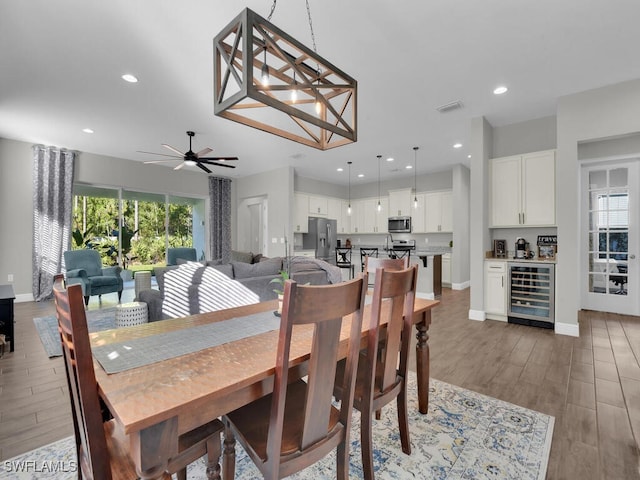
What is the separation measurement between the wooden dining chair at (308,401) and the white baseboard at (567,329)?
12.0 feet

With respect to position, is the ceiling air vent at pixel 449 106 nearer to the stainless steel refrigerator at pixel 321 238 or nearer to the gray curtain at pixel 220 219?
the stainless steel refrigerator at pixel 321 238

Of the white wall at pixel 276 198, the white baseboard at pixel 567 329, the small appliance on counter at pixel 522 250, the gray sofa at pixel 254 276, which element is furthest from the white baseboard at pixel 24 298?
the white baseboard at pixel 567 329

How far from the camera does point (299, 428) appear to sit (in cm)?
117

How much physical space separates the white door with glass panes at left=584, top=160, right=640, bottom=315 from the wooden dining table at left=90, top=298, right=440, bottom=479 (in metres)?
5.05

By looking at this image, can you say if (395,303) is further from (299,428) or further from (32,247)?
(32,247)

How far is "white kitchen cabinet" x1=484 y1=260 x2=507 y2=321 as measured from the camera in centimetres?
413

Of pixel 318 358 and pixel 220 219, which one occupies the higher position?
pixel 220 219

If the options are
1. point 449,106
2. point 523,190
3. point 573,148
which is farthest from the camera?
point 523,190

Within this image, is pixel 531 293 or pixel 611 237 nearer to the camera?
pixel 531 293

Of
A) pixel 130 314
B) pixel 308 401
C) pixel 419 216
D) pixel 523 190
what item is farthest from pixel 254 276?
pixel 419 216

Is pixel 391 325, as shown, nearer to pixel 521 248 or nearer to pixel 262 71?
pixel 262 71

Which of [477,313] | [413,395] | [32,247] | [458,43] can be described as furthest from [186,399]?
[32,247]

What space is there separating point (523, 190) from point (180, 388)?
470cm

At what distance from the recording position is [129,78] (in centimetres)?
324
